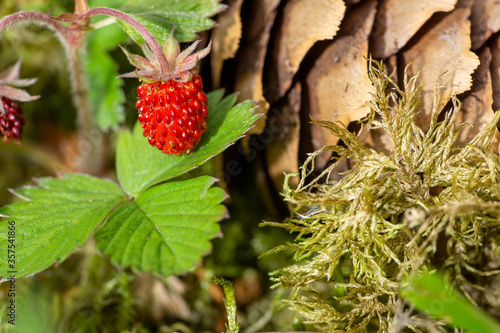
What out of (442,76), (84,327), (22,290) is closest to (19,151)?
(22,290)

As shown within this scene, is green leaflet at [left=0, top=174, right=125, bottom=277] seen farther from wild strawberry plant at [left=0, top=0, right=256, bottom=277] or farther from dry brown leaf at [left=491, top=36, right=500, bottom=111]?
dry brown leaf at [left=491, top=36, right=500, bottom=111]

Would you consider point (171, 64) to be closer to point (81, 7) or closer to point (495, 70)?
point (81, 7)

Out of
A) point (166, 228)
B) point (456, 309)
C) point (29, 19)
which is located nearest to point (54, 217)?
point (166, 228)

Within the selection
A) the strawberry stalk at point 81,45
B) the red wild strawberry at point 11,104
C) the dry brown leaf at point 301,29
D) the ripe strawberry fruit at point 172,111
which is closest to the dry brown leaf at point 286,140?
the dry brown leaf at point 301,29

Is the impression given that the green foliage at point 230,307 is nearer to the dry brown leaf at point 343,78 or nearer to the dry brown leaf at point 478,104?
the dry brown leaf at point 343,78

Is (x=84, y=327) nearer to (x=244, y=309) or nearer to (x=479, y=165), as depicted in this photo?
(x=244, y=309)

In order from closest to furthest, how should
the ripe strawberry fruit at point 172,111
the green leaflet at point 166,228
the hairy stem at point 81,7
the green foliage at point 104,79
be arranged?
the green leaflet at point 166,228 < the ripe strawberry fruit at point 172,111 < the hairy stem at point 81,7 < the green foliage at point 104,79

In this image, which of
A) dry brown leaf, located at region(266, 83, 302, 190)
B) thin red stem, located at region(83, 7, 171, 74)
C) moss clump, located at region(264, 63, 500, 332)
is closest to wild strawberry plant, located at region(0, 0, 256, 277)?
thin red stem, located at region(83, 7, 171, 74)
